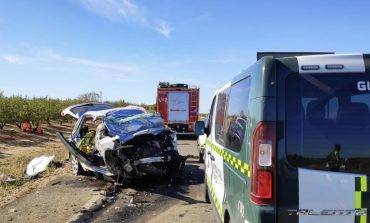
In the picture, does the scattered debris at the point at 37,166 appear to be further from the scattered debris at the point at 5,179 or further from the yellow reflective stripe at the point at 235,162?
the yellow reflective stripe at the point at 235,162

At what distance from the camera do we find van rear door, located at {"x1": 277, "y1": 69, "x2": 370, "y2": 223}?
4281mm

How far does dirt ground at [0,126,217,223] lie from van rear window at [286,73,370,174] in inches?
186

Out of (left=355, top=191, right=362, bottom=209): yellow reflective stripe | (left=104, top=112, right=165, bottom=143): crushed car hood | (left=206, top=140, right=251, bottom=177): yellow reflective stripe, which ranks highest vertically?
(left=104, top=112, right=165, bottom=143): crushed car hood

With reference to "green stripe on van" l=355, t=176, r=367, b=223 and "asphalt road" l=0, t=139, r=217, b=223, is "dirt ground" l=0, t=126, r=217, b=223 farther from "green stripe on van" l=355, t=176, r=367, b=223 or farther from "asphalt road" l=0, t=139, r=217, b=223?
"green stripe on van" l=355, t=176, r=367, b=223

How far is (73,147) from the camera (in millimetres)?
13555

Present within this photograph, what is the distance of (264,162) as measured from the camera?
14.3 feet

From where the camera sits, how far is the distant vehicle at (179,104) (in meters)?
31.0

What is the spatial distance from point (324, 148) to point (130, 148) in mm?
8557

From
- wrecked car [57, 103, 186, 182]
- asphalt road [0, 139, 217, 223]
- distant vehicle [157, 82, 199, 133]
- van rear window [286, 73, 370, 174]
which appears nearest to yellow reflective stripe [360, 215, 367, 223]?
van rear window [286, 73, 370, 174]

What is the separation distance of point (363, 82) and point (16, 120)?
32.0 meters

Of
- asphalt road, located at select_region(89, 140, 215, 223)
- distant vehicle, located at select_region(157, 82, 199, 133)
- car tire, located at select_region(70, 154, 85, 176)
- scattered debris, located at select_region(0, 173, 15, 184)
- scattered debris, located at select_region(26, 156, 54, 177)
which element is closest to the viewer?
asphalt road, located at select_region(89, 140, 215, 223)

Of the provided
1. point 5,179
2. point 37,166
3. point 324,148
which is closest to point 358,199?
point 324,148

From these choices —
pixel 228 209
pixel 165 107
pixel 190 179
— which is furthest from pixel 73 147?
pixel 165 107

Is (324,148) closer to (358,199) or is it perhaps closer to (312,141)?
(312,141)
